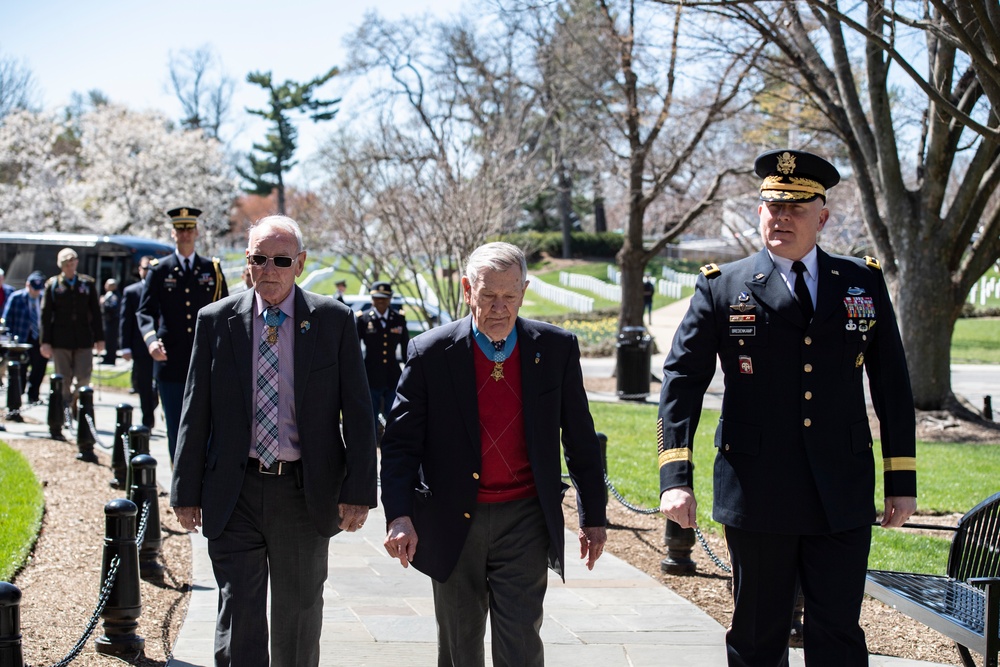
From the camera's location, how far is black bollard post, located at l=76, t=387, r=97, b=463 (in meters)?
11.3

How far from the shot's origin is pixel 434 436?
13.9 feet

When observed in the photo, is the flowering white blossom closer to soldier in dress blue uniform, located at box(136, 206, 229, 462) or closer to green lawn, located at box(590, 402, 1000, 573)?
green lawn, located at box(590, 402, 1000, 573)

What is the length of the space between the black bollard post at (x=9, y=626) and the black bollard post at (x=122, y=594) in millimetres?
1418

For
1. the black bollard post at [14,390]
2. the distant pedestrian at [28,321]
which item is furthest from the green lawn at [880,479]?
the distant pedestrian at [28,321]

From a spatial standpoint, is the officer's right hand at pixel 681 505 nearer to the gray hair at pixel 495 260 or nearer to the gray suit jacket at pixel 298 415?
the gray hair at pixel 495 260

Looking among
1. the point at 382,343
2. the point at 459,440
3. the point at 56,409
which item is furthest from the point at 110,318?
the point at 459,440

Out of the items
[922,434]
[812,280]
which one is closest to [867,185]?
[922,434]

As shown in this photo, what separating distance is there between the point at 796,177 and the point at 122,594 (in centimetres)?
383

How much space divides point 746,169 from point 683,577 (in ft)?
45.4

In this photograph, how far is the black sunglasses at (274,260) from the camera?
4414 mm

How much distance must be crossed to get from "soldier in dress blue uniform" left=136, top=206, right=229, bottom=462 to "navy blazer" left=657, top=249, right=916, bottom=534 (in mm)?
5278

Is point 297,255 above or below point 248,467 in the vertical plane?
above

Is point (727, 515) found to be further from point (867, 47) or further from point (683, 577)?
point (867, 47)

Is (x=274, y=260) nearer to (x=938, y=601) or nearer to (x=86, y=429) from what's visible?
(x=938, y=601)
